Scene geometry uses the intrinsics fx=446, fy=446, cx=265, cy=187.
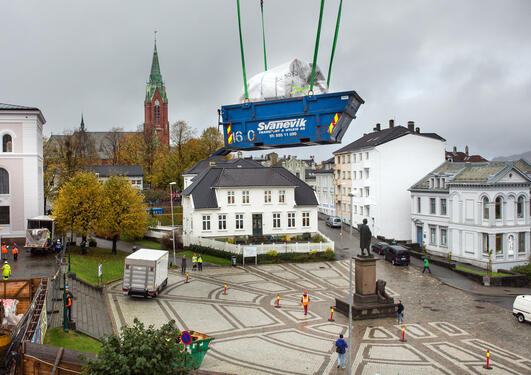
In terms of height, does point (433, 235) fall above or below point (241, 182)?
below

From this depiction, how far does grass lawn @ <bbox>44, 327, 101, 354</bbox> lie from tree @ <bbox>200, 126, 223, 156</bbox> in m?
67.2

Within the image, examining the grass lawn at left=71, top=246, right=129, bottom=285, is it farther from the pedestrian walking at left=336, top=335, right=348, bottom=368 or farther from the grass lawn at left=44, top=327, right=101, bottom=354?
the pedestrian walking at left=336, top=335, right=348, bottom=368

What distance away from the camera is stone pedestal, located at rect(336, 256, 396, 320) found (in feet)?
82.7

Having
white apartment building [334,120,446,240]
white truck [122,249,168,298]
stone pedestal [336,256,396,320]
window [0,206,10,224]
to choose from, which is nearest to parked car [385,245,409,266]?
white apartment building [334,120,446,240]

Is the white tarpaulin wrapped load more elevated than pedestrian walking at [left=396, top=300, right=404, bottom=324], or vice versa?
the white tarpaulin wrapped load

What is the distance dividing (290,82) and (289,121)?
1118 millimetres

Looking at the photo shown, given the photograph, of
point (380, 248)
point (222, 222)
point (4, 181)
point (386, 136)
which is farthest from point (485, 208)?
point (4, 181)

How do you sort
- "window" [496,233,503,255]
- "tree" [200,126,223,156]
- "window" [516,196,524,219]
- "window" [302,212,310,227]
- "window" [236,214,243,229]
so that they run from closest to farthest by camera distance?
1. "window" [496,233,503,255]
2. "window" [516,196,524,219]
3. "window" [236,214,243,229]
4. "window" [302,212,310,227]
5. "tree" [200,126,223,156]

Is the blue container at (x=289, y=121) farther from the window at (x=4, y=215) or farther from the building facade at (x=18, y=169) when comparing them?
the window at (x=4, y=215)

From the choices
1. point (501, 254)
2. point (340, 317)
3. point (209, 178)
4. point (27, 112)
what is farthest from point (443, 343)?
point (27, 112)

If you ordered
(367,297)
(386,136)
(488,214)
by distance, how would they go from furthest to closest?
(386,136) < (488,214) < (367,297)

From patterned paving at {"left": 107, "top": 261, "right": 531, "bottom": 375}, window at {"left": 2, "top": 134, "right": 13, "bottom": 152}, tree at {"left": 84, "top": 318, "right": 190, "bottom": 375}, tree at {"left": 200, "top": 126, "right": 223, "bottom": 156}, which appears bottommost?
patterned paving at {"left": 107, "top": 261, "right": 531, "bottom": 375}

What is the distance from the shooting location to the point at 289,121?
12523 mm

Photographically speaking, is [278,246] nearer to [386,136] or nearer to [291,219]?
[291,219]
